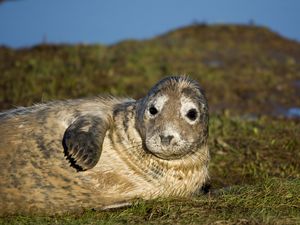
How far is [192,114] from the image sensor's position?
4543mm

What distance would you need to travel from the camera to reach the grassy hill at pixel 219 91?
13.9 feet

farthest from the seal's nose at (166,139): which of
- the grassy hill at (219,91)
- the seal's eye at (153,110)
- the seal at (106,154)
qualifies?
the grassy hill at (219,91)

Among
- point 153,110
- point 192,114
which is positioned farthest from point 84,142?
point 192,114

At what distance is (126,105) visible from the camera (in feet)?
16.5

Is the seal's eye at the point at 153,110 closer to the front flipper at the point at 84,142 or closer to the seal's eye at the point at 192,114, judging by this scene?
the seal's eye at the point at 192,114

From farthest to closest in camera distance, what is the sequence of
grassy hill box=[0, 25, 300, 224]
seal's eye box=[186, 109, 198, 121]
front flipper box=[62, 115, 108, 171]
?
seal's eye box=[186, 109, 198, 121]
front flipper box=[62, 115, 108, 171]
grassy hill box=[0, 25, 300, 224]

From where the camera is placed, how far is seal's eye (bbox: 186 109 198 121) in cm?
452

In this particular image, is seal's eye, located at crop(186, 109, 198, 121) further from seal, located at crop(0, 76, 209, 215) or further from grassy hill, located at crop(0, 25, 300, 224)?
grassy hill, located at crop(0, 25, 300, 224)

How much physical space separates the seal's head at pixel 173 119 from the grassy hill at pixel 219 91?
0.39 m

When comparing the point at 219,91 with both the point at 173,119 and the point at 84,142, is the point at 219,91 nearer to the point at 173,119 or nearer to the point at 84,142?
the point at 173,119

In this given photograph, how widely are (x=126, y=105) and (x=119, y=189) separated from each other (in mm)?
803

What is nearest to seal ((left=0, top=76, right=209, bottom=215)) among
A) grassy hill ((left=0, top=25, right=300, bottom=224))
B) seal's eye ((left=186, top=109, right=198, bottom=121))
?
seal's eye ((left=186, top=109, right=198, bottom=121))

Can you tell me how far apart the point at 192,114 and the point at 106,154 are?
69 centimetres

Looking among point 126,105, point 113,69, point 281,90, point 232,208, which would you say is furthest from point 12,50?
point 232,208
